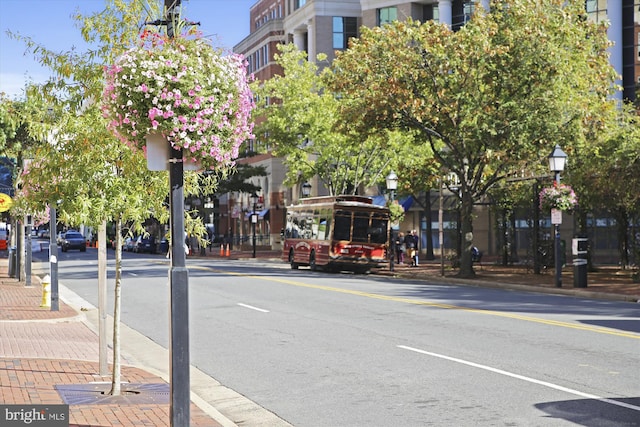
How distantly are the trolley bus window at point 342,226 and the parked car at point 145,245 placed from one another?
37.4 m

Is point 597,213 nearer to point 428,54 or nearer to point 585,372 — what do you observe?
point 428,54

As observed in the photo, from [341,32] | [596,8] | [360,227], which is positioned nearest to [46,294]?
[360,227]

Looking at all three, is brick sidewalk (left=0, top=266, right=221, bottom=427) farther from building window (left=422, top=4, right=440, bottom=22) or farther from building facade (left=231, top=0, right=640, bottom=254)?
building window (left=422, top=4, right=440, bottom=22)

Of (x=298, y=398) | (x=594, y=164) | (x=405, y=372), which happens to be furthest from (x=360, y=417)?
(x=594, y=164)

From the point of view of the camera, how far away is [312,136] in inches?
1917

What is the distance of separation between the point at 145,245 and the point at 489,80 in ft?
158

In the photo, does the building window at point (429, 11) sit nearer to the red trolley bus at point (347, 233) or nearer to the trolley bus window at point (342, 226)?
the red trolley bus at point (347, 233)

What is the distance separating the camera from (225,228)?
10562 cm

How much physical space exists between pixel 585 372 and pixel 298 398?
3.76 m

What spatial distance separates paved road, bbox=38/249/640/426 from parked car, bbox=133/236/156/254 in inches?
1983

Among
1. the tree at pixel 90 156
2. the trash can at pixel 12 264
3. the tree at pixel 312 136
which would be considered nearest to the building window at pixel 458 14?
the tree at pixel 312 136

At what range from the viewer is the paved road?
9719mm

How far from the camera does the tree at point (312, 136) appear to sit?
48.6m

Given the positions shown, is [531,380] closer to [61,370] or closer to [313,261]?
[61,370]
